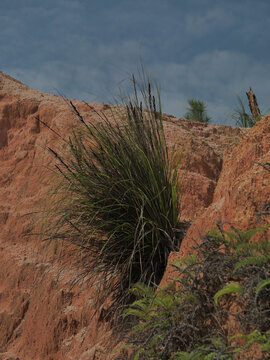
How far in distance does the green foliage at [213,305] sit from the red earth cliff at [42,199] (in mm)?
287

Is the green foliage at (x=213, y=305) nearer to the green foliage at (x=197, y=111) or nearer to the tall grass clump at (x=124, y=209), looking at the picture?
the tall grass clump at (x=124, y=209)

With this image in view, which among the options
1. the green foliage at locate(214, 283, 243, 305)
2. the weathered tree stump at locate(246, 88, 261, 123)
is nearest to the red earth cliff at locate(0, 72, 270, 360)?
the weathered tree stump at locate(246, 88, 261, 123)

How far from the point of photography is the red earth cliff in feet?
10.7

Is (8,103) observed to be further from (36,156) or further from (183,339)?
(183,339)

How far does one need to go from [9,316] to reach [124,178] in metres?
2.28

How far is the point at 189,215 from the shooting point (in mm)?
4398

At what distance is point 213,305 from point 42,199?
8.79 ft

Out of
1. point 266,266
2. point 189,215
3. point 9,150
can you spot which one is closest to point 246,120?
point 189,215

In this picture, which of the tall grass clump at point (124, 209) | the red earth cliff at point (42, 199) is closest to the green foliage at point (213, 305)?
the red earth cliff at point (42, 199)

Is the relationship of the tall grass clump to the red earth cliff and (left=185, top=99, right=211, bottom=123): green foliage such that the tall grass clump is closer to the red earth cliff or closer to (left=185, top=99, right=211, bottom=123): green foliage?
the red earth cliff

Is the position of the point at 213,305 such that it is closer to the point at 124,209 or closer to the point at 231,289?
the point at 231,289

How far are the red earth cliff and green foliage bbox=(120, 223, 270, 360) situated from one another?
0.94ft

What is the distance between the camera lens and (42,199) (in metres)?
4.60

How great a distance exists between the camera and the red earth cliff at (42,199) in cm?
325
